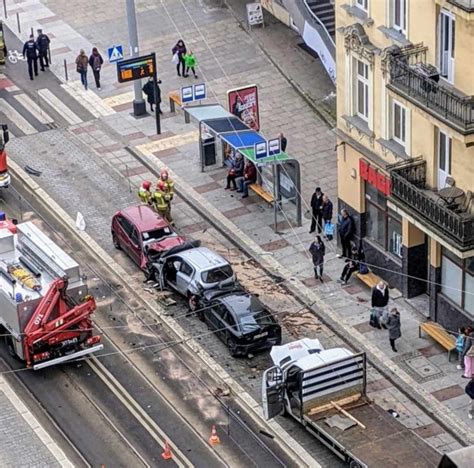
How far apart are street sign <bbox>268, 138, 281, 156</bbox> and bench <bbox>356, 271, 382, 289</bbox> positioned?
5.70 m

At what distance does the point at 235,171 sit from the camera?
5469 cm

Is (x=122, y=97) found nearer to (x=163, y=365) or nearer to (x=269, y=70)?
(x=269, y=70)

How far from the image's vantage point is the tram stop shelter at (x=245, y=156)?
2047 inches

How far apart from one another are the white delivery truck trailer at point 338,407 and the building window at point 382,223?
6601 millimetres

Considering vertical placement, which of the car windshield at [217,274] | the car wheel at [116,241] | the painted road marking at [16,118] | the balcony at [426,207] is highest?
the balcony at [426,207]

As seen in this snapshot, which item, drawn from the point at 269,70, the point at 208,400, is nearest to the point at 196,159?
the point at 269,70

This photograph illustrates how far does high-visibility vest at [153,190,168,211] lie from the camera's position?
170 ft

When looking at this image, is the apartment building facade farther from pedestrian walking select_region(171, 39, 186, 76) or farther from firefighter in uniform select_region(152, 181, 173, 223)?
pedestrian walking select_region(171, 39, 186, 76)

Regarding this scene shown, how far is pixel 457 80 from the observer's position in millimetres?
41688

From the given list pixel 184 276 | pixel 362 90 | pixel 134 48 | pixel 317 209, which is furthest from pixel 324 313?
pixel 134 48

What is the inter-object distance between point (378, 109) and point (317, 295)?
6386 mm

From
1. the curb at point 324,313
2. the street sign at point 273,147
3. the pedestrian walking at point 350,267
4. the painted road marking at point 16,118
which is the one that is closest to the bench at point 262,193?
the curb at point 324,313

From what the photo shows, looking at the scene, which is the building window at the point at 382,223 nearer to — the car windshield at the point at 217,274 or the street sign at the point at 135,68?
the car windshield at the point at 217,274

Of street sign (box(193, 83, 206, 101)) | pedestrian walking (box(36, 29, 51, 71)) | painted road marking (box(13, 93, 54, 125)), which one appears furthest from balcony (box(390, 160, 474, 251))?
pedestrian walking (box(36, 29, 51, 71))
